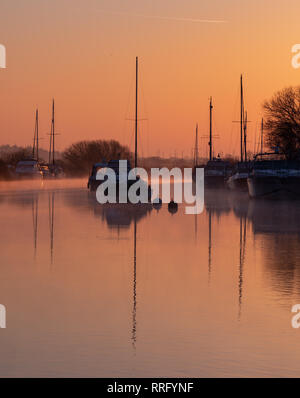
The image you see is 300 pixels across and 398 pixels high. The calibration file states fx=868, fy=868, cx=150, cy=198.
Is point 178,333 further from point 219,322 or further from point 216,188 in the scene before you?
point 216,188

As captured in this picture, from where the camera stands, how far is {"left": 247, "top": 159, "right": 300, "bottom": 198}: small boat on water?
53.1 m

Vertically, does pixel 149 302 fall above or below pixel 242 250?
below

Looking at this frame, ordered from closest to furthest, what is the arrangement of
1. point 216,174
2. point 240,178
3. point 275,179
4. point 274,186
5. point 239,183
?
point 275,179
point 274,186
point 240,178
point 239,183
point 216,174

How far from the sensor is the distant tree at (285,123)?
3418 inches

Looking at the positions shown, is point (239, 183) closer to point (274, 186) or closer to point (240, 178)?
point (240, 178)

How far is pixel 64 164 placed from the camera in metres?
157

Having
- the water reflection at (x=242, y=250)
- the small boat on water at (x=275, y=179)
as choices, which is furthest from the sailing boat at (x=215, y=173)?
the water reflection at (x=242, y=250)

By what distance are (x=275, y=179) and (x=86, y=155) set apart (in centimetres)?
10468

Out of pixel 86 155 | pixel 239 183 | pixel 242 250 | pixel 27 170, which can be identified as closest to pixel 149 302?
pixel 242 250

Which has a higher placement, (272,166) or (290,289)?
(272,166)

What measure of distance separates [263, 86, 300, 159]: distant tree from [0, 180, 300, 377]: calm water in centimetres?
5859

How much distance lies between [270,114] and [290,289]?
75864 millimetres

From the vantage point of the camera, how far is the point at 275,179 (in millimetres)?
53688
